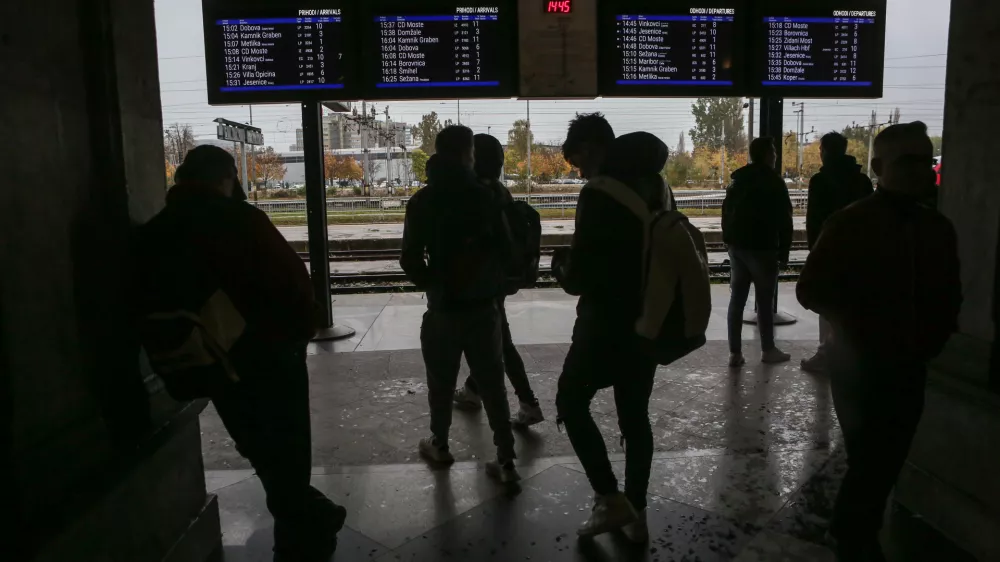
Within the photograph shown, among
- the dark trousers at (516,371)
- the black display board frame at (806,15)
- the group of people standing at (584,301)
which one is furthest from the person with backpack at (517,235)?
the black display board frame at (806,15)

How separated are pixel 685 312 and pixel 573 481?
1.32 m

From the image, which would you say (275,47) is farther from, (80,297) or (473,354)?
(80,297)

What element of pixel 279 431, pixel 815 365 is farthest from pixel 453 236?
pixel 815 365

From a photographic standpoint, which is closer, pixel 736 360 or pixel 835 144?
pixel 835 144

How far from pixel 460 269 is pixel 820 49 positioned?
5.18 metres

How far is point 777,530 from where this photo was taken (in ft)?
9.65

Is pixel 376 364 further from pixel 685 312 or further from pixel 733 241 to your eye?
pixel 685 312

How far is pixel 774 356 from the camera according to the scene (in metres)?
5.62

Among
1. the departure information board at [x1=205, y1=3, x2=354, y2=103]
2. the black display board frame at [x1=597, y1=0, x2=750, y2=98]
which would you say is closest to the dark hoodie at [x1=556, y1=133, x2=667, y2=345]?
the black display board frame at [x1=597, y1=0, x2=750, y2=98]

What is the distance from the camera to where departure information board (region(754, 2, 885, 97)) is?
648 cm

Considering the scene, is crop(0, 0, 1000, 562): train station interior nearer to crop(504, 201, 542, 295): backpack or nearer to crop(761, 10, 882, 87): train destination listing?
crop(504, 201, 542, 295): backpack

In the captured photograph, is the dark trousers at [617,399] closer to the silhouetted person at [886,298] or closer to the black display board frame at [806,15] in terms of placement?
the silhouetted person at [886,298]

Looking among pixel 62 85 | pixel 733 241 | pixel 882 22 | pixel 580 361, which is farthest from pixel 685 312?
pixel 882 22

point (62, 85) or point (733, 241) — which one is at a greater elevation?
point (62, 85)
